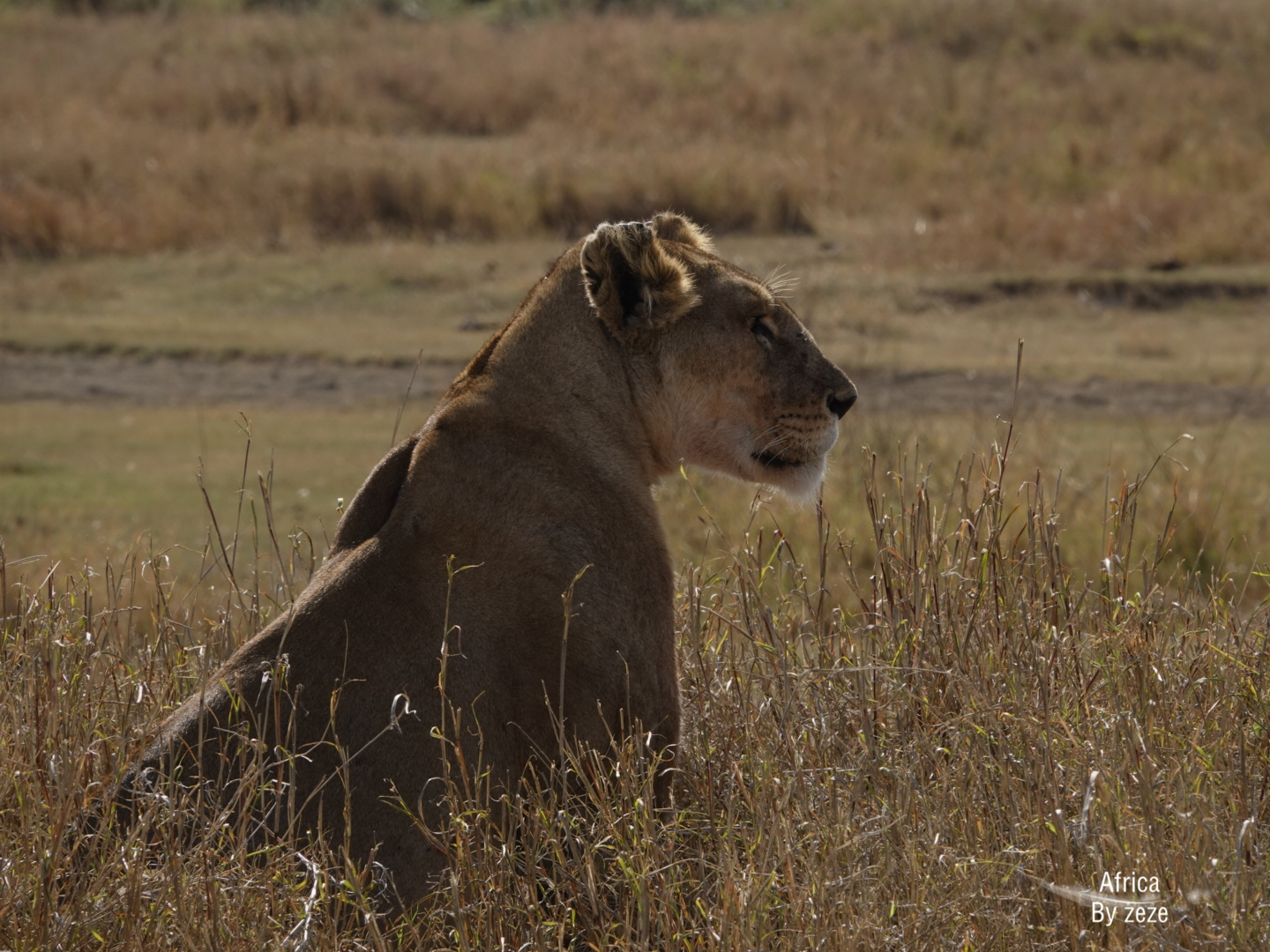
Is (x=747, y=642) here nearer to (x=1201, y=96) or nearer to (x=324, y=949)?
(x=324, y=949)

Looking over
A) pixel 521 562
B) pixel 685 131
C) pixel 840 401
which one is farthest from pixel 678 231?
pixel 685 131

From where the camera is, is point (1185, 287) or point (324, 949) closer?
Answer: point (324, 949)

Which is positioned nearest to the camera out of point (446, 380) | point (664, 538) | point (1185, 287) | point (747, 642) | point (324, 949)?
point (324, 949)

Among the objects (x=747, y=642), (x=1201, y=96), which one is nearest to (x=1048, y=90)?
(x=1201, y=96)

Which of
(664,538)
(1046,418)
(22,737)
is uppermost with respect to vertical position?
(664,538)

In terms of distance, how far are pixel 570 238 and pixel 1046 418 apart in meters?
8.52

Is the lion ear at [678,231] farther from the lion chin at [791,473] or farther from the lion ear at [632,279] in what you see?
the lion chin at [791,473]

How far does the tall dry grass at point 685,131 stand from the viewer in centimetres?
1856

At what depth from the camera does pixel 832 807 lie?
11.3 feet

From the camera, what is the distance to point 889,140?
21.3m

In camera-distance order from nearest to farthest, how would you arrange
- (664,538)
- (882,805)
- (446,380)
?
1. (882,805)
2. (664,538)
3. (446,380)

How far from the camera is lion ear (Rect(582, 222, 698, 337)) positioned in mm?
3859

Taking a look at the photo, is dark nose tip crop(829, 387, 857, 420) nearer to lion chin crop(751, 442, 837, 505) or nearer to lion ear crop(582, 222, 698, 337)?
lion chin crop(751, 442, 837, 505)

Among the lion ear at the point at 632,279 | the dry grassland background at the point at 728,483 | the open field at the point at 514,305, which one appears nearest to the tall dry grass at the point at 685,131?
the dry grassland background at the point at 728,483
